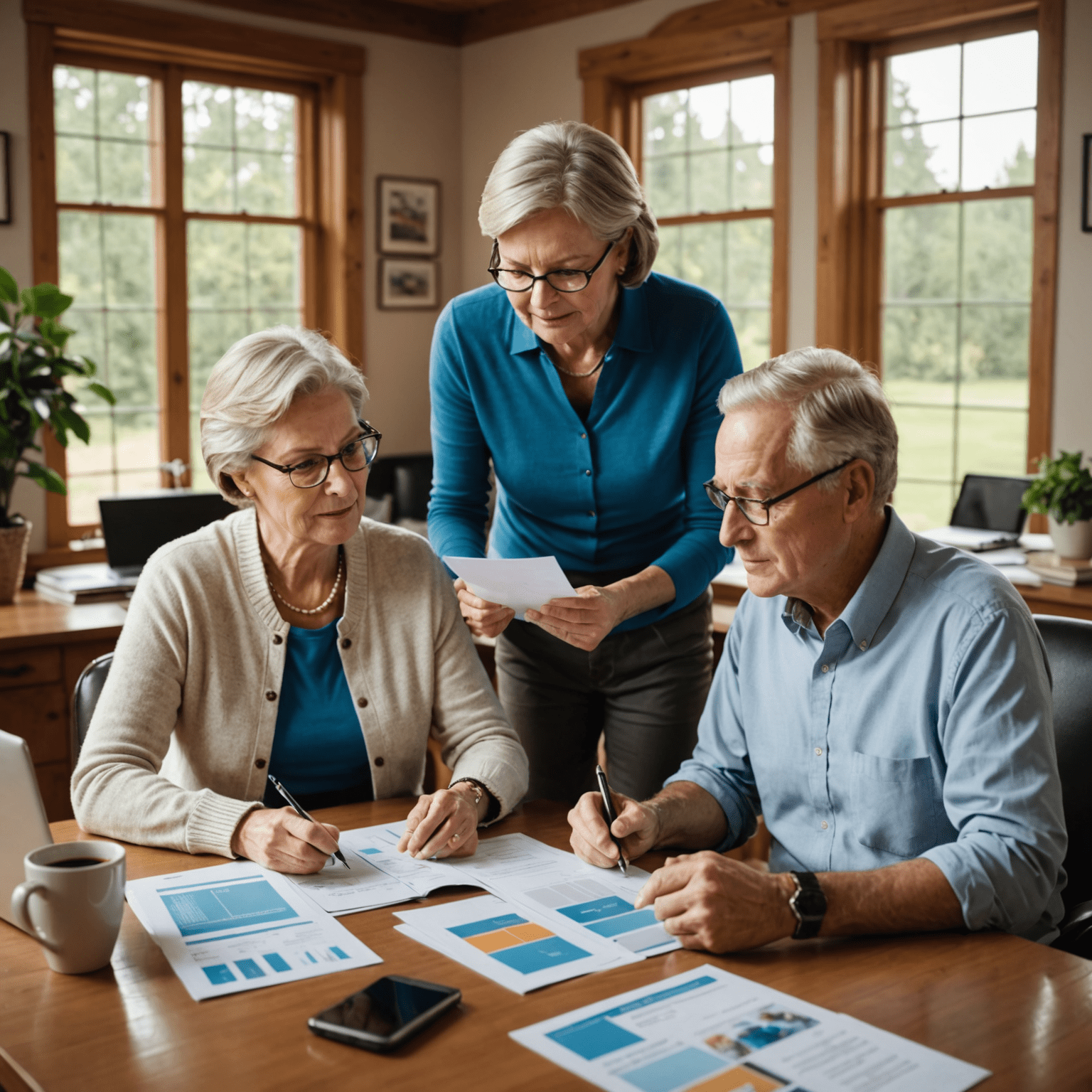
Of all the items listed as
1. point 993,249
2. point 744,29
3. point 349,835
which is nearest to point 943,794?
point 349,835

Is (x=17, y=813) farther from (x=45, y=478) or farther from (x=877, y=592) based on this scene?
(x=45, y=478)

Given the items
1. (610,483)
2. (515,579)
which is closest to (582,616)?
(515,579)

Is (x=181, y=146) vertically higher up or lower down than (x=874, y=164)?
higher up

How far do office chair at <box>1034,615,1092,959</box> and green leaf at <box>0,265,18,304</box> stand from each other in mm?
3321

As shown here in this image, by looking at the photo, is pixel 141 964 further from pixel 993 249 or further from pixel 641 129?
pixel 641 129

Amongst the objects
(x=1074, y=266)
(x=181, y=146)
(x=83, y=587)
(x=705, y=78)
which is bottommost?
(x=83, y=587)

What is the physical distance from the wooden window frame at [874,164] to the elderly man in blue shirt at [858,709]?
277 cm

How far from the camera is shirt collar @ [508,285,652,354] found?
6.89 feet

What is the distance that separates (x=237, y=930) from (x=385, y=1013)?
275 millimetres

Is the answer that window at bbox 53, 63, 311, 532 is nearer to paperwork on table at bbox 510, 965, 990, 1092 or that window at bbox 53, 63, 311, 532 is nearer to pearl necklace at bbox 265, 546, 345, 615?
pearl necklace at bbox 265, 546, 345, 615

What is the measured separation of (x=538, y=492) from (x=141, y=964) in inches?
45.1

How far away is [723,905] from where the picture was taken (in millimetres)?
1248

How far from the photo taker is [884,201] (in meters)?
4.50

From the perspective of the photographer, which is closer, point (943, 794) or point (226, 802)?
point (943, 794)
